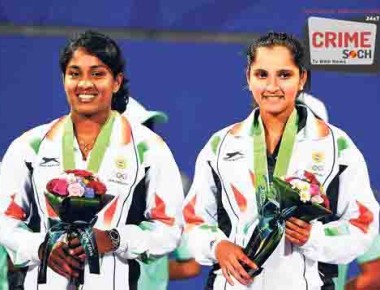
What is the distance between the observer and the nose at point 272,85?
316 cm

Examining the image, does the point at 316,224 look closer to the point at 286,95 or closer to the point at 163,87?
the point at 286,95

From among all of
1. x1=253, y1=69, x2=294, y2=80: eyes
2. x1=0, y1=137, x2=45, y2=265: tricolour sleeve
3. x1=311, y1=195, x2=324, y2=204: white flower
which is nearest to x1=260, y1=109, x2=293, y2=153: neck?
x1=253, y1=69, x2=294, y2=80: eyes

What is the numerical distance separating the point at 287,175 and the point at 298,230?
6.7 inches

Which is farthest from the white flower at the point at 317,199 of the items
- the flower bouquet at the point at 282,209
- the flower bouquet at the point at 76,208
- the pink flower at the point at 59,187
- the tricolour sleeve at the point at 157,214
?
the pink flower at the point at 59,187

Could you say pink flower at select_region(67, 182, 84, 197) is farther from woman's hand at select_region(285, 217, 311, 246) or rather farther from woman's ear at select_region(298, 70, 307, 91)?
woman's ear at select_region(298, 70, 307, 91)

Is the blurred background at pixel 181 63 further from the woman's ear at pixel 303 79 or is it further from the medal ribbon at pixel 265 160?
the medal ribbon at pixel 265 160

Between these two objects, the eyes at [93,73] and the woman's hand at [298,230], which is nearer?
the woman's hand at [298,230]

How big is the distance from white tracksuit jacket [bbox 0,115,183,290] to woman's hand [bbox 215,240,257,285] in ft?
0.59

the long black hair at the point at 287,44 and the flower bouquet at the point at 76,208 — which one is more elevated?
the long black hair at the point at 287,44

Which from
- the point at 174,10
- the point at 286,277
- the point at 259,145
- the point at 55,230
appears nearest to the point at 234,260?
the point at 286,277

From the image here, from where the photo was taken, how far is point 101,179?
128 inches

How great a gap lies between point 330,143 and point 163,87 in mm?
578

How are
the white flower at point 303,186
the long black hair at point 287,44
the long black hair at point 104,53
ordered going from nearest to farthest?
the white flower at point 303,186, the long black hair at point 287,44, the long black hair at point 104,53

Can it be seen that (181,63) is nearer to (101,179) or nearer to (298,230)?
(101,179)
